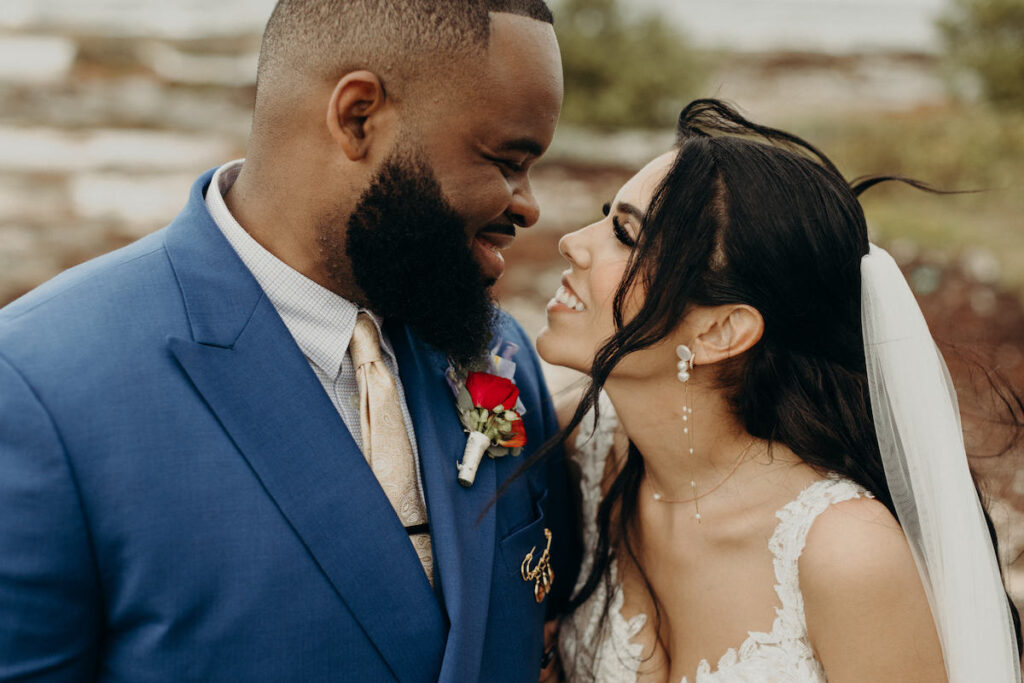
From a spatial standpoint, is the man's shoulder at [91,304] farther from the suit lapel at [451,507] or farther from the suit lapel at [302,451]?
the suit lapel at [451,507]

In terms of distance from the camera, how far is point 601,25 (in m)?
15.3

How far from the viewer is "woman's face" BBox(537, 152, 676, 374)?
2.69 metres

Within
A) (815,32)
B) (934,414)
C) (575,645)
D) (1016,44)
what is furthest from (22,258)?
(815,32)

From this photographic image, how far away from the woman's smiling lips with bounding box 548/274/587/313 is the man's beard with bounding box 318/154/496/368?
0.52 metres

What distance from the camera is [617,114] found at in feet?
50.5

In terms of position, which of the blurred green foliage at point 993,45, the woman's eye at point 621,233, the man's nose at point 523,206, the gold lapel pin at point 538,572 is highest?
the man's nose at point 523,206

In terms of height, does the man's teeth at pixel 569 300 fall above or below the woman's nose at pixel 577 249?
below

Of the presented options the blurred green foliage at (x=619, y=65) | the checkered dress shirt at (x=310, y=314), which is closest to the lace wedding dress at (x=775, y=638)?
the checkered dress shirt at (x=310, y=314)

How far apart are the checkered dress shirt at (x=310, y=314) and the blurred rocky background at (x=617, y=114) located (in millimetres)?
6038

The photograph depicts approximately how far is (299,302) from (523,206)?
25.2 inches

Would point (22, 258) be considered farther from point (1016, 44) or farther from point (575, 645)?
point (1016, 44)

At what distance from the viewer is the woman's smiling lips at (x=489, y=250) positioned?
2.39 metres

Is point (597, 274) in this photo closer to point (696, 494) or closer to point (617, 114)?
point (696, 494)

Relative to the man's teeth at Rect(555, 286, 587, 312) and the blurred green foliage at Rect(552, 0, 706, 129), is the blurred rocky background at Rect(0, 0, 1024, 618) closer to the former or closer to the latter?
the blurred green foliage at Rect(552, 0, 706, 129)
